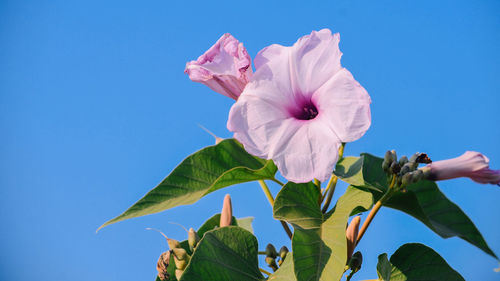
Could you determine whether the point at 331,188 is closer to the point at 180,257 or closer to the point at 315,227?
the point at 315,227

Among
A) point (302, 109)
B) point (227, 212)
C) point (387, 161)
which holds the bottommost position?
point (227, 212)

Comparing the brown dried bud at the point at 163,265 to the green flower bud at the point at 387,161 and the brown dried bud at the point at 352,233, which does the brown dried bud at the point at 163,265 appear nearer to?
the brown dried bud at the point at 352,233

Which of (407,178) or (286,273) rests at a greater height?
(407,178)

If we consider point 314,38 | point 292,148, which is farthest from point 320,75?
point 292,148

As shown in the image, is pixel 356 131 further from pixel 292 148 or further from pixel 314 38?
pixel 314 38

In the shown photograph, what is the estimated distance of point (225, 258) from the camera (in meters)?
1.04

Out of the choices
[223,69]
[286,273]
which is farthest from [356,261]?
[223,69]

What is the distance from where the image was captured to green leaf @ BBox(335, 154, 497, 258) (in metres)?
1.05

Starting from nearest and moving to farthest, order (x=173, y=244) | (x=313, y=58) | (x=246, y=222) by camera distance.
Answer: (x=313, y=58), (x=173, y=244), (x=246, y=222)

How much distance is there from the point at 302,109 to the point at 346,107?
14 cm

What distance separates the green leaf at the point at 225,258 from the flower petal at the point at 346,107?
35cm

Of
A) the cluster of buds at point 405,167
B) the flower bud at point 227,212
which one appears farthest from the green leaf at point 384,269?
the flower bud at point 227,212

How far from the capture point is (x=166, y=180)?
1061mm

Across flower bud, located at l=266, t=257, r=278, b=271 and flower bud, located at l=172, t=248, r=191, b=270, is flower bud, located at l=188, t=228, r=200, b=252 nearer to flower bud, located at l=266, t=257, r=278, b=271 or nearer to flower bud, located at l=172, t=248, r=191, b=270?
flower bud, located at l=172, t=248, r=191, b=270
